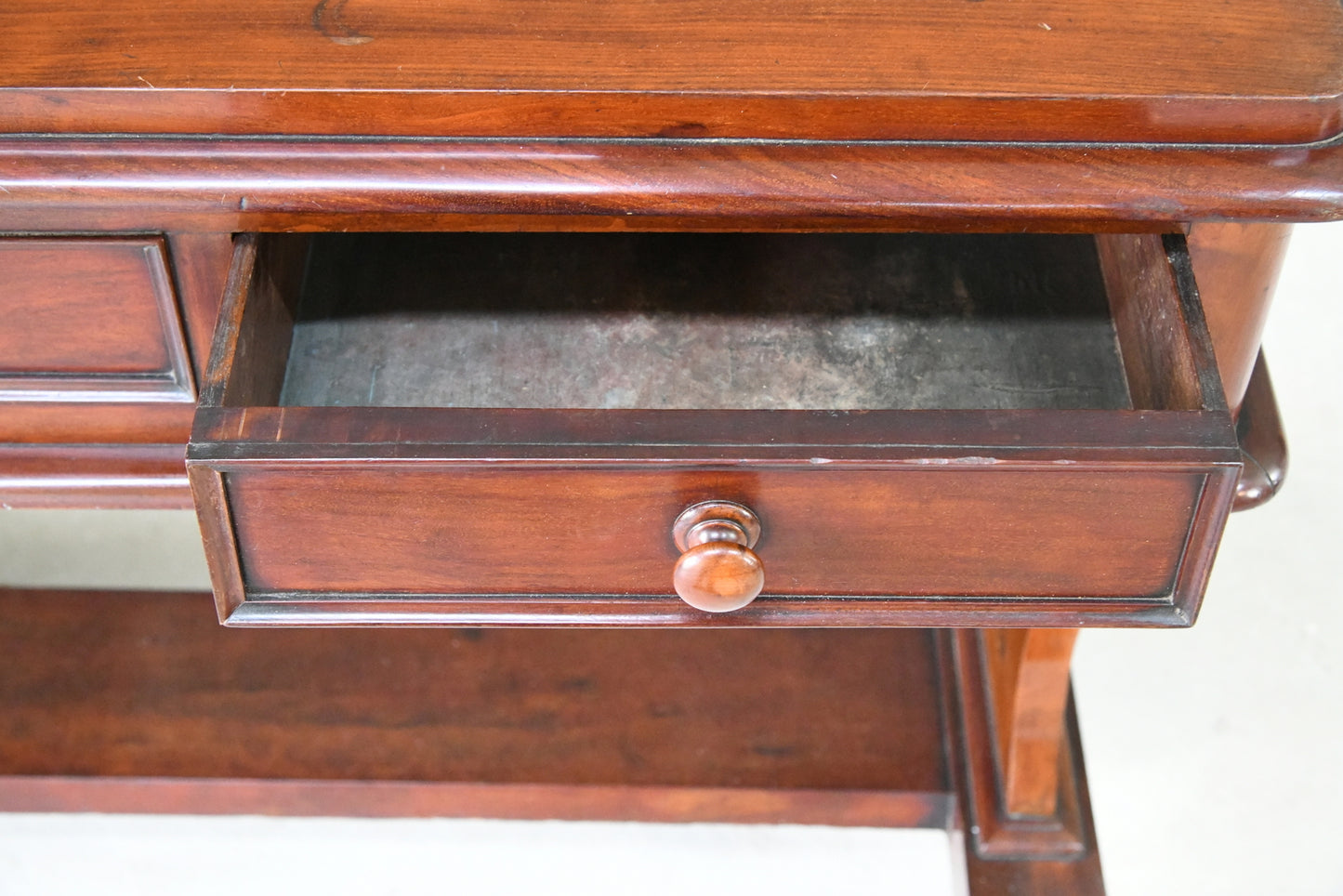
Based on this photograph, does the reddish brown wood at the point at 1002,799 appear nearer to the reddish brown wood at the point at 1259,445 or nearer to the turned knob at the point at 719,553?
the reddish brown wood at the point at 1259,445

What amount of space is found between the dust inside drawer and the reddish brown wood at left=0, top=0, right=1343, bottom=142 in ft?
0.45

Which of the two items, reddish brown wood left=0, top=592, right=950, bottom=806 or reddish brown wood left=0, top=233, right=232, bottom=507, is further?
reddish brown wood left=0, top=592, right=950, bottom=806

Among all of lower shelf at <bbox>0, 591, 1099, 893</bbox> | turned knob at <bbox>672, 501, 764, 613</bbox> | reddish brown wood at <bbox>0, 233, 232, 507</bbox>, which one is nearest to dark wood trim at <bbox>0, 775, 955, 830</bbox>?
lower shelf at <bbox>0, 591, 1099, 893</bbox>

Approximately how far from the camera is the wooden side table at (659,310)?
474 millimetres

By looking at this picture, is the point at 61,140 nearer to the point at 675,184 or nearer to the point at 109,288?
the point at 109,288

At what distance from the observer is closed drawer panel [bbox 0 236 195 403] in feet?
1.75

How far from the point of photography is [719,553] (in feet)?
1.57

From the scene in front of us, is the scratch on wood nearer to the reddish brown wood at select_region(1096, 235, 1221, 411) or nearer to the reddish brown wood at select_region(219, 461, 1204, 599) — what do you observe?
the reddish brown wood at select_region(219, 461, 1204, 599)

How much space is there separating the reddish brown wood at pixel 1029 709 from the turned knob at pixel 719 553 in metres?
0.29

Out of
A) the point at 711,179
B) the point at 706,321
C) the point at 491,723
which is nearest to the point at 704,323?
the point at 706,321

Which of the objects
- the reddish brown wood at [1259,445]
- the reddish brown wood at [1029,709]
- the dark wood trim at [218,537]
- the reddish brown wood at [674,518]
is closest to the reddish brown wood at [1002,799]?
the reddish brown wood at [1029,709]

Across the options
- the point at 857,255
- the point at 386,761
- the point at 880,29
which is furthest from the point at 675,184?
the point at 386,761

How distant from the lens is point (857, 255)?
0.66 meters

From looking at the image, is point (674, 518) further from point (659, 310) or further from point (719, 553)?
point (659, 310)
